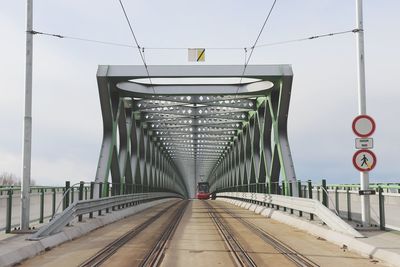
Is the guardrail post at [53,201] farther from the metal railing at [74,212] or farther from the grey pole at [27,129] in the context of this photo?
the grey pole at [27,129]

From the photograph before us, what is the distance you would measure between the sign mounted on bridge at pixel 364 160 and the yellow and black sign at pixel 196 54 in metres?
10.1

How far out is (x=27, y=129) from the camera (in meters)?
13.1

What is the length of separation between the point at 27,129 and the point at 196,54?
1000cm

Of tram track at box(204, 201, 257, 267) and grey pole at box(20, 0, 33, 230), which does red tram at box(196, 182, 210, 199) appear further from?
grey pole at box(20, 0, 33, 230)

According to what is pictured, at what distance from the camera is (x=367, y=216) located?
12.7 m

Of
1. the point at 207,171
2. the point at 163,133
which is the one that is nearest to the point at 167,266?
the point at 163,133

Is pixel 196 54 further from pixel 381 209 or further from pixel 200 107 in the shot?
pixel 200 107

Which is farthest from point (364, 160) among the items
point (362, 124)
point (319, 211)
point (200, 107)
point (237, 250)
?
point (200, 107)

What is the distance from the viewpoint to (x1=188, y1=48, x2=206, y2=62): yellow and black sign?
2147 cm

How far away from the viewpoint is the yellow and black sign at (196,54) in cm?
2147

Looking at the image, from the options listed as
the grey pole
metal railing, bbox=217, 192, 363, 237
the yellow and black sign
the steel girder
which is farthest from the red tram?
the grey pole

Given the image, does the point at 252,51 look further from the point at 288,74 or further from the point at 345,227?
the point at 345,227

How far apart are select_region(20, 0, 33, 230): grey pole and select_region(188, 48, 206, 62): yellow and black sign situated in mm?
9101

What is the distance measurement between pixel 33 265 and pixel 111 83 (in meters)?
18.2
